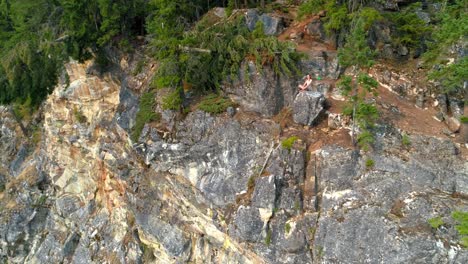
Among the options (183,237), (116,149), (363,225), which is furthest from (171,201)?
(363,225)

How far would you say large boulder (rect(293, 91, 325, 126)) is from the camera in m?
16.0

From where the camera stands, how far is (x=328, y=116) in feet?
53.1

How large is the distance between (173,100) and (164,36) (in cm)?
296

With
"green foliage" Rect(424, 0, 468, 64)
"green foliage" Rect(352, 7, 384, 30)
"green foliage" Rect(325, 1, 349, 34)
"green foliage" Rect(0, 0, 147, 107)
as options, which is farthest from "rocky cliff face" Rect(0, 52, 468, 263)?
"green foliage" Rect(352, 7, 384, 30)

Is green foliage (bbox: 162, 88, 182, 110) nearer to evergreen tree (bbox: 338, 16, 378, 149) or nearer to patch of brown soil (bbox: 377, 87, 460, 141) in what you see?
evergreen tree (bbox: 338, 16, 378, 149)

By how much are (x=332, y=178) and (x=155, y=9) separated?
14.1 m

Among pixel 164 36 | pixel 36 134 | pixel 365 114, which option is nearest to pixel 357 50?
pixel 365 114

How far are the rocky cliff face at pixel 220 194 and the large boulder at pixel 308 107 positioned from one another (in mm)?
1023

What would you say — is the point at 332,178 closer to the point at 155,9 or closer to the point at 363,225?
the point at 363,225

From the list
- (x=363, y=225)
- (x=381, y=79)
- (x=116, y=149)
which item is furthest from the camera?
(x=116, y=149)

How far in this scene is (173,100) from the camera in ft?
58.3

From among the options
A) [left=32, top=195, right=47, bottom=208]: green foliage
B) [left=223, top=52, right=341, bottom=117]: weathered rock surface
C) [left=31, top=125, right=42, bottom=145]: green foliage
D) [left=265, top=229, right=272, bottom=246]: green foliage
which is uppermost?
[left=223, top=52, right=341, bottom=117]: weathered rock surface

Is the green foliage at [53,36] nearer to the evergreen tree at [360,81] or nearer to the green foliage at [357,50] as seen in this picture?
the green foliage at [357,50]

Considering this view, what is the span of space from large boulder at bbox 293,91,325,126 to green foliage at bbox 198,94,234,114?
125 inches
